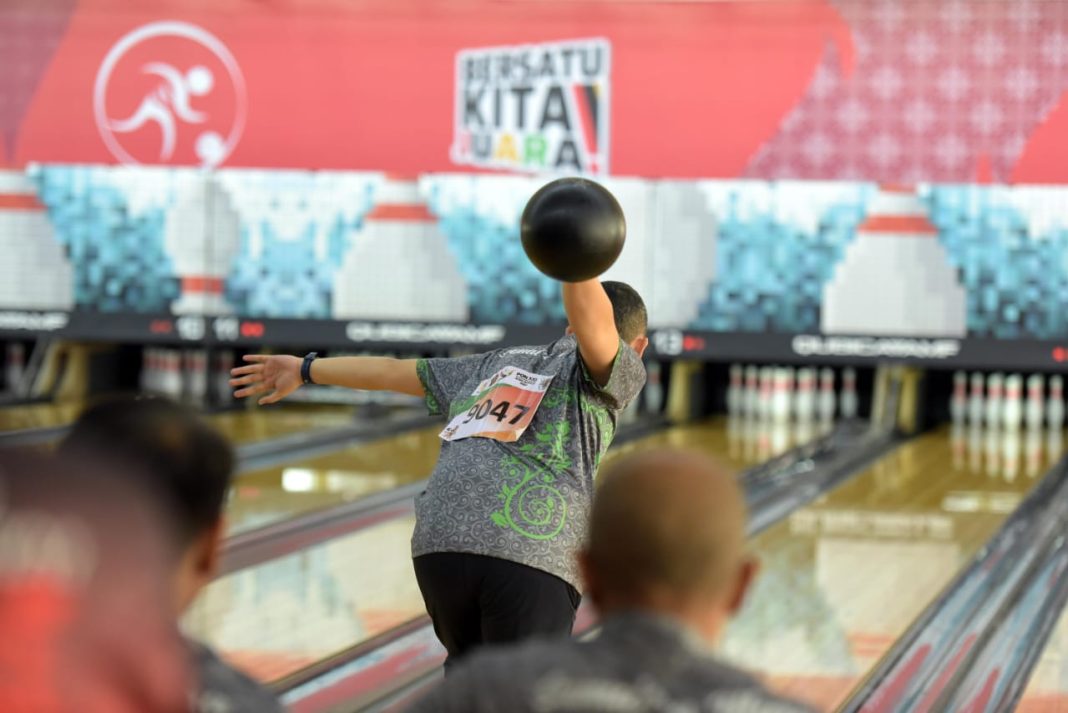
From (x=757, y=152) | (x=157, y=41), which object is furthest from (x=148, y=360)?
(x=757, y=152)

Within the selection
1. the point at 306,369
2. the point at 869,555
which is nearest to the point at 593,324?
the point at 306,369

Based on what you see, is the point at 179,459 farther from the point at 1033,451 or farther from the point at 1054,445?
the point at 1054,445

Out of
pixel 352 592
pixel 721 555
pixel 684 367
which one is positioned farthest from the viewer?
pixel 684 367

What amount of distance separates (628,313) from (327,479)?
12.6 ft

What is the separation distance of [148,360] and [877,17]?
160 inches

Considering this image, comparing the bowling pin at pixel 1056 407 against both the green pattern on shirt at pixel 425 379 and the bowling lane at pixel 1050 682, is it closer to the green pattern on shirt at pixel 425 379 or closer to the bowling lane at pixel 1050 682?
the bowling lane at pixel 1050 682

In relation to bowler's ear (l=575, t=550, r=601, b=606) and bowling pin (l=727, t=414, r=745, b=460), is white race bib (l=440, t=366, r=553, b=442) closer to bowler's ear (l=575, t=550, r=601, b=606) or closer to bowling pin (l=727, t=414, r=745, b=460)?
bowler's ear (l=575, t=550, r=601, b=606)

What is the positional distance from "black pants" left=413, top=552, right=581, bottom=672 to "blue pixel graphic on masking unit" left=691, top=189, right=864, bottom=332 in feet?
17.6

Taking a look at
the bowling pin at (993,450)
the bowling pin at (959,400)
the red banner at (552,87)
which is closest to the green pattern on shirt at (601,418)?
the bowling pin at (993,450)

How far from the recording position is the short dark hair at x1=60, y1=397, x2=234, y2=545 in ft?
3.53

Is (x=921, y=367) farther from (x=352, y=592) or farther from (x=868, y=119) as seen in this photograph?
(x=352, y=592)

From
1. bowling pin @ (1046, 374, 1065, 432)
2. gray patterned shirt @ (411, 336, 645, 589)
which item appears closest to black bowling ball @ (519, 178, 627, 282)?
gray patterned shirt @ (411, 336, 645, 589)

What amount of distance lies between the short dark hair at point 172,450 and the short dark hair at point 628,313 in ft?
3.72

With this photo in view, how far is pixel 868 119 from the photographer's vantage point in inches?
292
